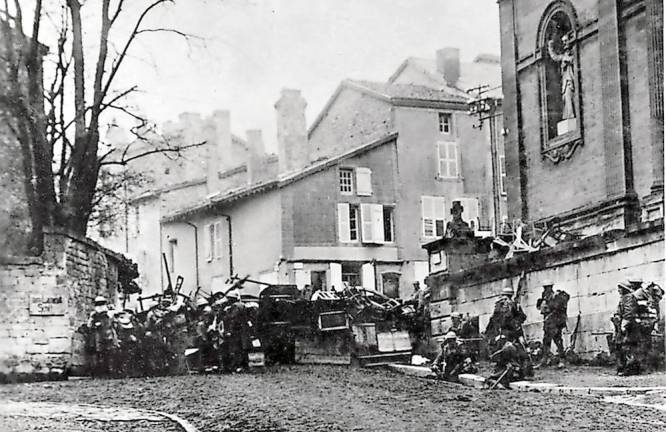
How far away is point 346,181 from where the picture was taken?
10.5m

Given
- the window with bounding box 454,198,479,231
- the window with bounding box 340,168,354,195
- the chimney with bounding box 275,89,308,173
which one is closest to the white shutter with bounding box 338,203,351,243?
the window with bounding box 340,168,354,195

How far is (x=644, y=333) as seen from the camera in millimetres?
10305

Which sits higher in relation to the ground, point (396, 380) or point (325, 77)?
point (325, 77)

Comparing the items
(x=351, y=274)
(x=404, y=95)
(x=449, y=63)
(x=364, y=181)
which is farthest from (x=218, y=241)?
(x=449, y=63)

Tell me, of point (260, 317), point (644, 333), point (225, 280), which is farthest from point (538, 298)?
point (225, 280)

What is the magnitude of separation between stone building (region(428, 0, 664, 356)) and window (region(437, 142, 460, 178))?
2.07 meters

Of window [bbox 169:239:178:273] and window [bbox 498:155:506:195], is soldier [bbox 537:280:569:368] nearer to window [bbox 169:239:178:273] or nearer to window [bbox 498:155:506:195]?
window [bbox 498:155:506:195]

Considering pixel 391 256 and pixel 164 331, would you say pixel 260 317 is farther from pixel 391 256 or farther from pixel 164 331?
pixel 391 256

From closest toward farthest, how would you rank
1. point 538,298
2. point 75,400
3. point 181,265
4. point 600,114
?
point 75,400, point 181,265, point 538,298, point 600,114

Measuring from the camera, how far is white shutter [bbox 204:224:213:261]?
9.75 metres

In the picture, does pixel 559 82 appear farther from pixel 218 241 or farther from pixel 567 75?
pixel 218 241

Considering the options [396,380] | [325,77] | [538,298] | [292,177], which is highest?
[325,77]

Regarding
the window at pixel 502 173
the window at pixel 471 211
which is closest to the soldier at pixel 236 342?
the window at pixel 471 211

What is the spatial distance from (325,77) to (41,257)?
371cm
